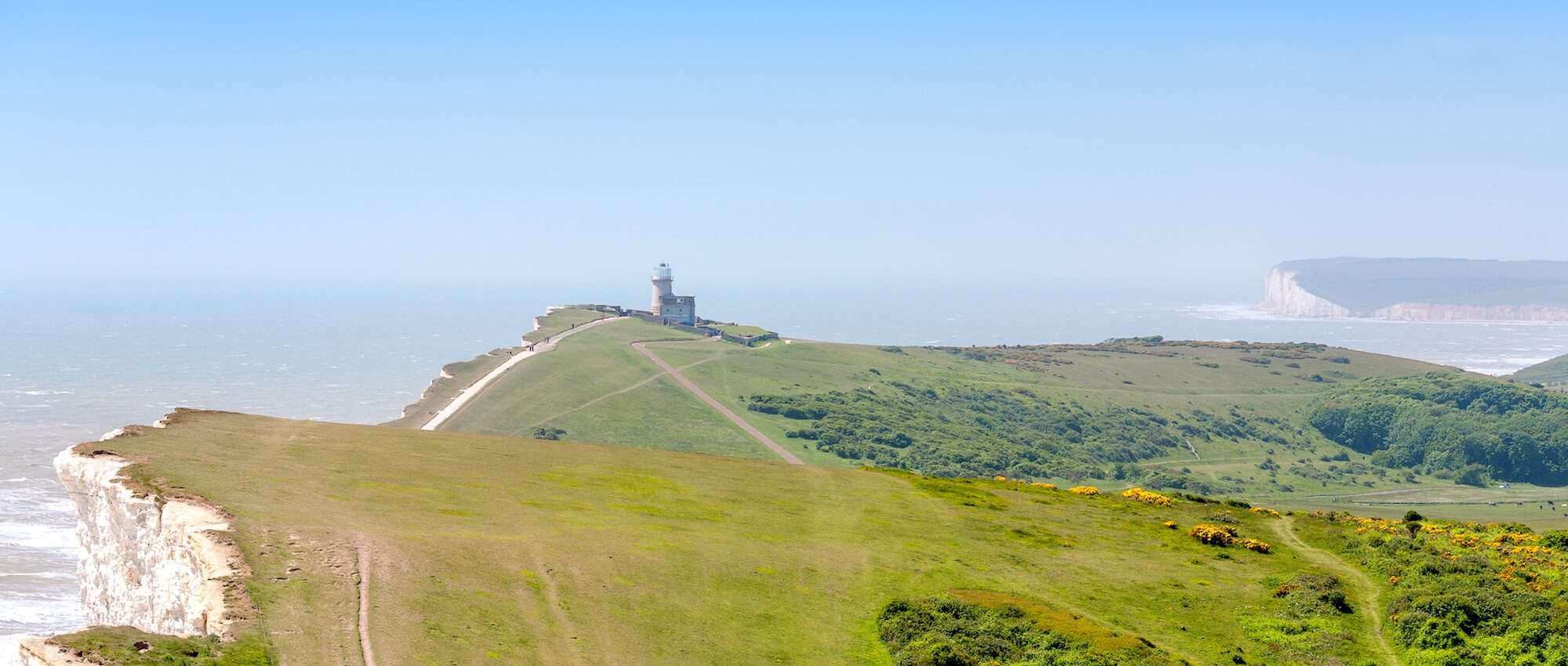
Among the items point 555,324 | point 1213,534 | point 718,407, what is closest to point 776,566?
point 1213,534

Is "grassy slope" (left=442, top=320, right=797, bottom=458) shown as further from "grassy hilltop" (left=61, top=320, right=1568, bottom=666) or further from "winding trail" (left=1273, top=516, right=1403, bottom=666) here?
"winding trail" (left=1273, top=516, right=1403, bottom=666)

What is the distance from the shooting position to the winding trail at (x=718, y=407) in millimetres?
114750

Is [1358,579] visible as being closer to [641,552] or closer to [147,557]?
[641,552]

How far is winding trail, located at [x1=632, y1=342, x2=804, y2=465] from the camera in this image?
376ft

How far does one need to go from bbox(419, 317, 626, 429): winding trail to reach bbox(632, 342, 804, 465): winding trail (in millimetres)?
11193

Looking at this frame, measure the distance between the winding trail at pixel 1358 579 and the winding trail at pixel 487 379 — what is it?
225 feet

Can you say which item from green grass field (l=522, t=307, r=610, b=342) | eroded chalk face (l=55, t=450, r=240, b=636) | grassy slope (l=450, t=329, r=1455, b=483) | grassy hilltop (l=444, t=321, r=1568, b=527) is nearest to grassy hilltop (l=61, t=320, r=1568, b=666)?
eroded chalk face (l=55, t=450, r=240, b=636)

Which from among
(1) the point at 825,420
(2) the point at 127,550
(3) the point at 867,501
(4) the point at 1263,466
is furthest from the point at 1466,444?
(2) the point at 127,550

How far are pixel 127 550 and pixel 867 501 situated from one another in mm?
25046

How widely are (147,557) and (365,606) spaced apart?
24.2 feet

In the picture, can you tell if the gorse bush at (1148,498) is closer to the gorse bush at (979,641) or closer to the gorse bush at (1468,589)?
the gorse bush at (1468,589)

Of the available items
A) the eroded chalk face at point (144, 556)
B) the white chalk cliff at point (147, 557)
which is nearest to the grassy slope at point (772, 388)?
the eroded chalk face at point (144, 556)

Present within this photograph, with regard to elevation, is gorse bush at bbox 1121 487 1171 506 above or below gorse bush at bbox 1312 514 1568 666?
above

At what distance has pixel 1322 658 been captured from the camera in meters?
33.9
